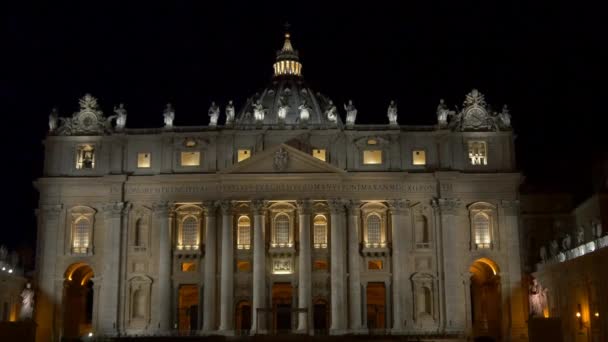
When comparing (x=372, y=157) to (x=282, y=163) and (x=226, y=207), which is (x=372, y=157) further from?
(x=226, y=207)

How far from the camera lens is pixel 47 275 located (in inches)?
3376

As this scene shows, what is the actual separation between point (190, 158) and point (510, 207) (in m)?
31.3

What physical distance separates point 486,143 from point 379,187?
11.7 meters

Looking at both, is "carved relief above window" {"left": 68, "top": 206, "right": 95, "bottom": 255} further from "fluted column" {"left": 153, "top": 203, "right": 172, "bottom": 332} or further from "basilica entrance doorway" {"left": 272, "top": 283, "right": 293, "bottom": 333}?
"basilica entrance doorway" {"left": 272, "top": 283, "right": 293, "bottom": 333}

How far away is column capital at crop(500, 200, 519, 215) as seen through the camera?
284 feet

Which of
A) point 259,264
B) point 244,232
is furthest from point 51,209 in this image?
point 259,264

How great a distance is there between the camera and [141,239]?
3423 inches

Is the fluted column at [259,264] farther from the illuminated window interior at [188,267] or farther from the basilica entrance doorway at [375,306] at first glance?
the basilica entrance doorway at [375,306]

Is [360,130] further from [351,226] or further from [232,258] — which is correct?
[232,258]

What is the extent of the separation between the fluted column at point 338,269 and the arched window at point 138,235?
18513 millimetres

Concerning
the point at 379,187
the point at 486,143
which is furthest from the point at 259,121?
the point at 486,143

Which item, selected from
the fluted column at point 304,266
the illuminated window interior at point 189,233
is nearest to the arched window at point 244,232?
the illuminated window interior at point 189,233

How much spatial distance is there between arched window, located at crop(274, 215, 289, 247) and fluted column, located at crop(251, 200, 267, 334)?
191 cm

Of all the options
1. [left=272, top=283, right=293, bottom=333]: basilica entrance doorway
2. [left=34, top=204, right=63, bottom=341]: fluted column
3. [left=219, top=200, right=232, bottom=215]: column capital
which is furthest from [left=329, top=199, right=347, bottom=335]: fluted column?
[left=34, top=204, right=63, bottom=341]: fluted column
